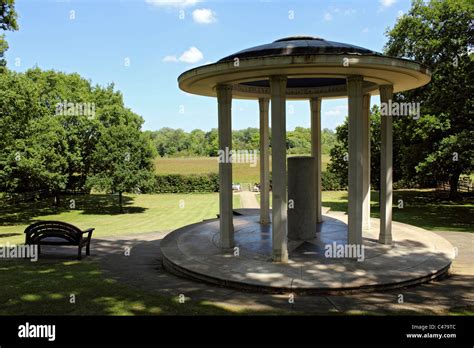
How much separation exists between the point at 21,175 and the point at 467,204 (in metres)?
31.8

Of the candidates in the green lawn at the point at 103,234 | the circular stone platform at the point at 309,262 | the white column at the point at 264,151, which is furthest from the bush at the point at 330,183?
the circular stone platform at the point at 309,262

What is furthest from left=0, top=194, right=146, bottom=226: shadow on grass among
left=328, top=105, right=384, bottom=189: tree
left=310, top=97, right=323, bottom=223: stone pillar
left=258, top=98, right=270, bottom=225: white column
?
left=310, top=97, right=323, bottom=223: stone pillar

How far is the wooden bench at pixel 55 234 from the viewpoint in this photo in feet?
38.7

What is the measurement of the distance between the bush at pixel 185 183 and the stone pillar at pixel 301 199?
35578mm

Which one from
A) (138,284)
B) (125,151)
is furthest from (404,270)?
(125,151)

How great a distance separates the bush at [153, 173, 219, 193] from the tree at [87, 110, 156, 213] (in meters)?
16.5

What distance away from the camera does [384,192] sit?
40.5 feet

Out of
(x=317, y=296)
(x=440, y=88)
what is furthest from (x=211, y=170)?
(x=317, y=296)

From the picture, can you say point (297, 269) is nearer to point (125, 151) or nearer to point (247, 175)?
point (125, 151)

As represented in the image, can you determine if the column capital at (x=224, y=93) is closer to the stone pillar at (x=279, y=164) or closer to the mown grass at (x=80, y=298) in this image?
the stone pillar at (x=279, y=164)

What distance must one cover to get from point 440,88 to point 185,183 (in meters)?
33.5

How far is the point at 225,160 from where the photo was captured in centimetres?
1180

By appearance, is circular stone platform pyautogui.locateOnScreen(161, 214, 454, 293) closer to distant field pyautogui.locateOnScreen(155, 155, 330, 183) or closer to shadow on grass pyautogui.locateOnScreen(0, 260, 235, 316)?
shadow on grass pyautogui.locateOnScreen(0, 260, 235, 316)
